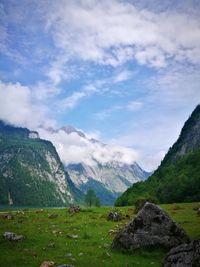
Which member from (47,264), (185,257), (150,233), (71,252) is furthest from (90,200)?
(185,257)

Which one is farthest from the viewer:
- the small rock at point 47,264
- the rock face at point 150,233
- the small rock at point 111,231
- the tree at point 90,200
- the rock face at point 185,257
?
the tree at point 90,200

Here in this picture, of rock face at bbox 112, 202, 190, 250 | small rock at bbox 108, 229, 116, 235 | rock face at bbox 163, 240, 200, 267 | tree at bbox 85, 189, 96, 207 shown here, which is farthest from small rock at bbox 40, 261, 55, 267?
tree at bbox 85, 189, 96, 207

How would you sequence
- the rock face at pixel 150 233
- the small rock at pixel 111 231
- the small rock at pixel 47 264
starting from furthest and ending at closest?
the small rock at pixel 111 231 < the rock face at pixel 150 233 < the small rock at pixel 47 264

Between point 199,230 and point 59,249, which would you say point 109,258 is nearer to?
point 59,249

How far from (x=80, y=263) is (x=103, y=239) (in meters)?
9.00

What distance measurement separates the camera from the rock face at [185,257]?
15.0 m

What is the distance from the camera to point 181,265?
15844 millimetres

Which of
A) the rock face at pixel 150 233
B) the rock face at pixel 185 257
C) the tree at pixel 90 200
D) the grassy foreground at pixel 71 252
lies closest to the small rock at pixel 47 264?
the grassy foreground at pixel 71 252

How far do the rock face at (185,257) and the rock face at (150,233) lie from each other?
712 cm

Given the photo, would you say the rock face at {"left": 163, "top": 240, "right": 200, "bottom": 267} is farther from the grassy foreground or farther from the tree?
the tree

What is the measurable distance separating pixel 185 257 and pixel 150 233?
29.6 ft

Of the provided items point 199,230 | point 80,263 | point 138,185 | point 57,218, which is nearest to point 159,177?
point 138,185

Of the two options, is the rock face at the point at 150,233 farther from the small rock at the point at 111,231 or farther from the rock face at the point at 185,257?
the rock face at the point at 185,257

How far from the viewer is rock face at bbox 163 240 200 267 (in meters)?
15.0
